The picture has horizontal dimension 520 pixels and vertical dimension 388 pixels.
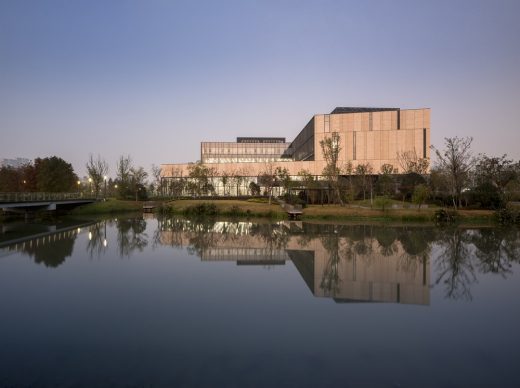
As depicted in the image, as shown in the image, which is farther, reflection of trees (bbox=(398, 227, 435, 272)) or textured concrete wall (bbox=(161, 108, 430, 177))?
textured concrete wall (bbox=(161, 108, 430, 177))

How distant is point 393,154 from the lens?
174 ft

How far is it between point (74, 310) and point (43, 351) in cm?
220

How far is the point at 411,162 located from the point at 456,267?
34.8 m

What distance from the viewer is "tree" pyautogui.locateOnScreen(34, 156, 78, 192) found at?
48.8m

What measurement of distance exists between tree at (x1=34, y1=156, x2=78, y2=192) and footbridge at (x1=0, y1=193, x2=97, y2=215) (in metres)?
6.89

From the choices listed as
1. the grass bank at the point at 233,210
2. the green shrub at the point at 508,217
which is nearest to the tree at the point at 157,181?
the grass bank at the point at 233,210

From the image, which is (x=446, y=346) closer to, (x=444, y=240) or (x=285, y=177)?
(x=444, y=240)

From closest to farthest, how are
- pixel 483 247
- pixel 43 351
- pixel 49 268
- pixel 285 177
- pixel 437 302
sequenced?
pixel 43 351 → pixel 437 302 → pixel 49 268 → pixel 483 247 → pixel 285 177

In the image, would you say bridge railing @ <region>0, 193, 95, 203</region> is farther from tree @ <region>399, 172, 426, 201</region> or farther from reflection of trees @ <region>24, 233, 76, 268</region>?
tree @ <region>399, 172, 426, 201</region>

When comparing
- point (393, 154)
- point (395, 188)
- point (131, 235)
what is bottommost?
point (131, 235)

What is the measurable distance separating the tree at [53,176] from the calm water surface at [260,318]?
37.5 metres

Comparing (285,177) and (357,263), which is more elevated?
(285,177)

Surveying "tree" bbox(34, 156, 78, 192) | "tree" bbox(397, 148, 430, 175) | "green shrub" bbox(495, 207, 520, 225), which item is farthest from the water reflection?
"tree" bbox(34, 156, 78, 192)

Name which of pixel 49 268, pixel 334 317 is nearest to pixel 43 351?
pixel 334 317
